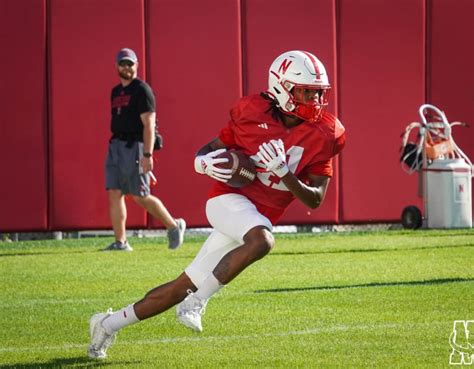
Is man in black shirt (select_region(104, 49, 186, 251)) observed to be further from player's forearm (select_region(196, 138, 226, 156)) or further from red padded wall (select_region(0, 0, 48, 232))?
player's forearm (select_region(196, 138, 226, 156))

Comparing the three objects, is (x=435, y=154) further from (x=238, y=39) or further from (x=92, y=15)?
(x=92, y=15)

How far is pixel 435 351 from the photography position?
628 centimetres

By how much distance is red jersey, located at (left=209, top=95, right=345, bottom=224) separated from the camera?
21.2 feet

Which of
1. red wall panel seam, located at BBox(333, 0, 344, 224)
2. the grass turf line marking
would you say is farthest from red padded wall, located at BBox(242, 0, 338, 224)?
the grass turf line marking

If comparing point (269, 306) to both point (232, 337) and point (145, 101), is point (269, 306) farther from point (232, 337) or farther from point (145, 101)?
point (145, 101)

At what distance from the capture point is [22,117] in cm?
1480


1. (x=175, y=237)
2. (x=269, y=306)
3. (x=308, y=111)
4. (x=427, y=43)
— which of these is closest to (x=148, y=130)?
(x=175, y=237)

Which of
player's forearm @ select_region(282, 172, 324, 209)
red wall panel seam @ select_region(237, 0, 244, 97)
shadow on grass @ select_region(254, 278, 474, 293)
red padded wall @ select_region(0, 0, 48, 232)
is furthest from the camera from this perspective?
red wall panel seam @ select_region(237, 0, 244, 97)

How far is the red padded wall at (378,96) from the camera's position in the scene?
1580cm

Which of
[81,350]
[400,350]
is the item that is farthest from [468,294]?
[81,350]

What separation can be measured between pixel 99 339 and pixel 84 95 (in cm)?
895

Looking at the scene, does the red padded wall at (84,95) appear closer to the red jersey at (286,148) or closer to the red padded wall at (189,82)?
the red padded wall at (189,82)

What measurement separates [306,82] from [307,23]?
9370mm

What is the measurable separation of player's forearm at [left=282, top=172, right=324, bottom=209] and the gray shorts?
618 cm
